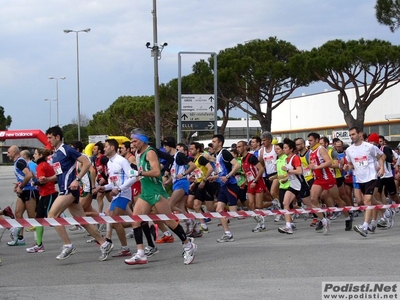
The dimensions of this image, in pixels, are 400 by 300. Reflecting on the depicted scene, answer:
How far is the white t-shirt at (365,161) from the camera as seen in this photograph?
11.4 m

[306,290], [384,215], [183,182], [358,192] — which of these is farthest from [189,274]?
[384,215]

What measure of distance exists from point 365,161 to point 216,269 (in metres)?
4.14

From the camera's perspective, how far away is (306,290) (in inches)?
273

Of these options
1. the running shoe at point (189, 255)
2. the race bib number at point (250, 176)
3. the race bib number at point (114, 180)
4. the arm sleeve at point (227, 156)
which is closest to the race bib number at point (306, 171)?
the race bib number at point (250, 176)

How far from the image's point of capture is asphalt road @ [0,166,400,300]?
7055 mm

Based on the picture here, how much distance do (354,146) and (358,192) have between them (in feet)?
2.61

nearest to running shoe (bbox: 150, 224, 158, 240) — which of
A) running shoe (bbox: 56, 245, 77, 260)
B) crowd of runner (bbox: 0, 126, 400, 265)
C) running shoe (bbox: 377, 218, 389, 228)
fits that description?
crowd of runner (bbox: 0, 126, 400, 265)

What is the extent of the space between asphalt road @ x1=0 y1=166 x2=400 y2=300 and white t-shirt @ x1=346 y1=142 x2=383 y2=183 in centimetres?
98

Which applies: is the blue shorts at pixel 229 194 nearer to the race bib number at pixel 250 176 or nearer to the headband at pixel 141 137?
the race bib number at pixel 250 176

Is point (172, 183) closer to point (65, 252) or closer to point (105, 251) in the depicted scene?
point (105, 251)

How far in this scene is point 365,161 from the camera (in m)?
11.4

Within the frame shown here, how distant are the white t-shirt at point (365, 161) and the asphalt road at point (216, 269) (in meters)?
0.98

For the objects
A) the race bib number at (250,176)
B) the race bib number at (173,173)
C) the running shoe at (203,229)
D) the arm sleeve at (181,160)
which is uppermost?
the arm sleeve at (181,160)

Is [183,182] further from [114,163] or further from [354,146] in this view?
[354,146]
